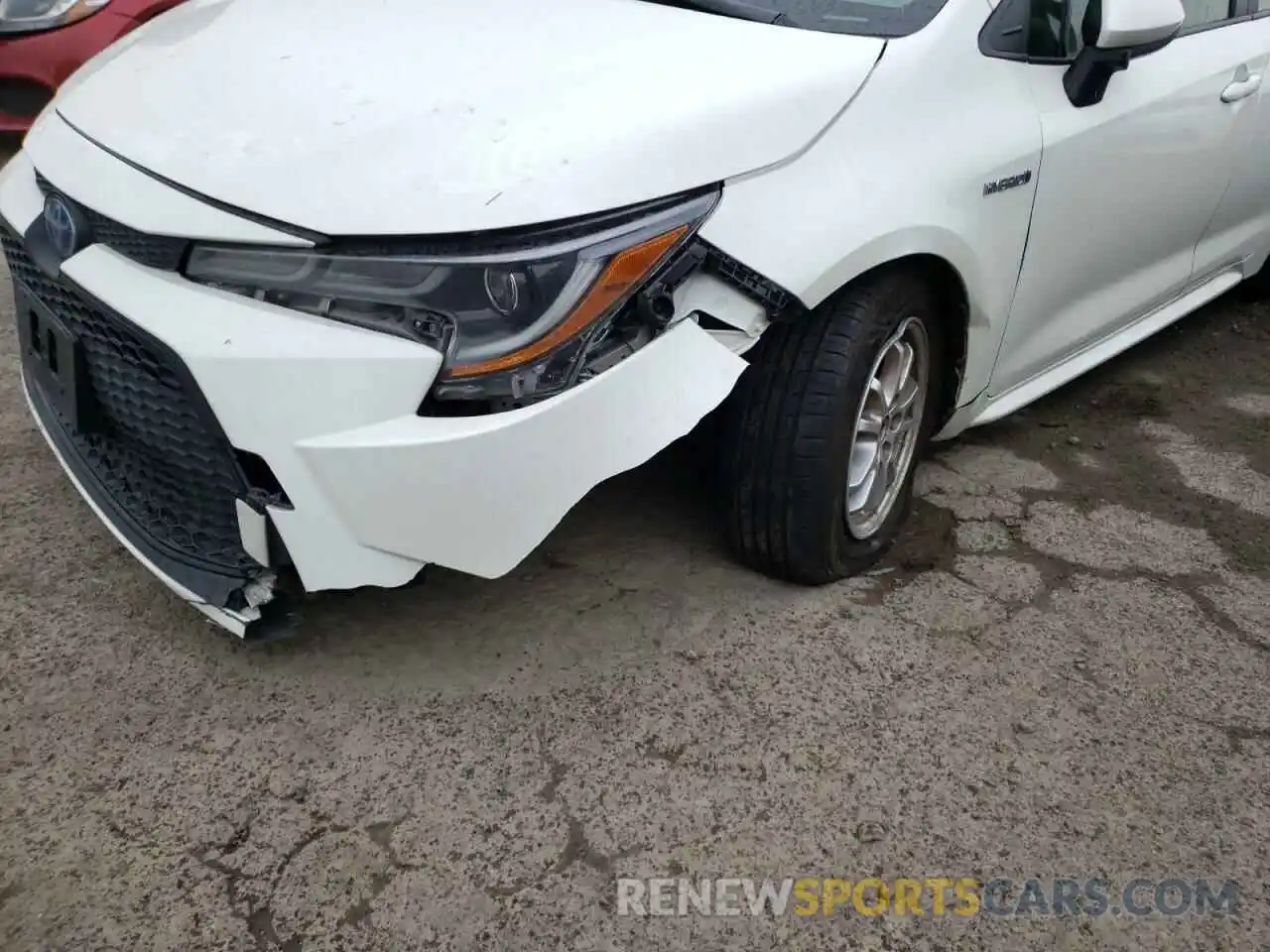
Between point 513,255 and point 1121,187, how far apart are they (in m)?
1.71

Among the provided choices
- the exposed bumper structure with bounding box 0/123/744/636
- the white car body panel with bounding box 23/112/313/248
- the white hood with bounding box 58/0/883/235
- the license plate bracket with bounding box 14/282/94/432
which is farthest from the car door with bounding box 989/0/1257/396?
the license plate bracket with bounding box 14/282/94/432

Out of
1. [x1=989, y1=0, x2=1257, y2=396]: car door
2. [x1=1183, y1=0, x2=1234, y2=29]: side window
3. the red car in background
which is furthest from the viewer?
the red car in background

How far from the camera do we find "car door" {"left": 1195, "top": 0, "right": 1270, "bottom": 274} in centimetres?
314

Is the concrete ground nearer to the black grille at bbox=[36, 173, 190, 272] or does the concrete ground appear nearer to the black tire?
the black tire

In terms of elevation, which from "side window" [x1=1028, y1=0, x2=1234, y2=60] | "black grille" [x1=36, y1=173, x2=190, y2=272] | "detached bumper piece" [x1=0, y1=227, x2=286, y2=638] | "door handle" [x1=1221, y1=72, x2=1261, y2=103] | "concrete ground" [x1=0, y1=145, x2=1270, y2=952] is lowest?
"concrete ground" [x1=0, y1=145, x2=1270, y2=952]

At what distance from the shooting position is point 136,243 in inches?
75.3

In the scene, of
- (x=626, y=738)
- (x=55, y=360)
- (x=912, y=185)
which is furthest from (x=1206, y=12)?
(x=55, y=360)

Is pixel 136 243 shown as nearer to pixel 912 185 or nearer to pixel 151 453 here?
pixel 151 453

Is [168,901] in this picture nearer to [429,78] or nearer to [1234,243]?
[429,78]

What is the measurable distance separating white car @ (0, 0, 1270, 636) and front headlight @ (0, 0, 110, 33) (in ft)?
8.27

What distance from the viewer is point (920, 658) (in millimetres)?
2283

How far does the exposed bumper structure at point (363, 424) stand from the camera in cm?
175

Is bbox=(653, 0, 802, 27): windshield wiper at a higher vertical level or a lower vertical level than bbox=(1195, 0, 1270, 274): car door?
higher

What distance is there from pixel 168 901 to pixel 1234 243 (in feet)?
11.5
